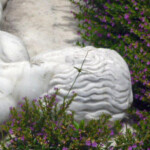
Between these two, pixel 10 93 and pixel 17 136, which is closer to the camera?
pixel 17 136

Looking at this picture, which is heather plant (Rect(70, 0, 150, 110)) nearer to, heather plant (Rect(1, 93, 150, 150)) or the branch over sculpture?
the branch over sculpture

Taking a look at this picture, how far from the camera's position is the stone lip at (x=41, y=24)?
396 cm

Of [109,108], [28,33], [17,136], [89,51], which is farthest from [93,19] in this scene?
[17,136]

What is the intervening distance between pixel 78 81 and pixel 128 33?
1421 mm

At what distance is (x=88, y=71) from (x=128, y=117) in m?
0.79

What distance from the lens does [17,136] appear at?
2.17 metres

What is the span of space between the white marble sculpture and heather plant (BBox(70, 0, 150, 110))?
40 centimetres

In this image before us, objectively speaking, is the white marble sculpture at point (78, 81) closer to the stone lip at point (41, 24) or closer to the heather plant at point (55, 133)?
the heather plant at point (55, 133)

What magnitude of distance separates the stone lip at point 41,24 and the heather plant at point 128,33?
26cm

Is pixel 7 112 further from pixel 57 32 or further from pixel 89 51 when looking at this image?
pixel 57 32

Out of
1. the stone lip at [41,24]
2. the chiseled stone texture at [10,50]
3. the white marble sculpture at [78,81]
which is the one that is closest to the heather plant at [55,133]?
the white marble sculpture at [78,81]

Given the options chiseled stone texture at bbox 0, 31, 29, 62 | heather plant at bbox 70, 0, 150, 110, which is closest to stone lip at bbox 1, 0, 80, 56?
heather plant at bbox 70, 0, 150, 110

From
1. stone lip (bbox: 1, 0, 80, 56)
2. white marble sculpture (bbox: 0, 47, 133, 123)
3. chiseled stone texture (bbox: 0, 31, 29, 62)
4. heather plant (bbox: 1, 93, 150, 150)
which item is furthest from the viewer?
stone lip (bbox: 1, 0, 80, 56)

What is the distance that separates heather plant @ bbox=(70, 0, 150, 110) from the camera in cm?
305
